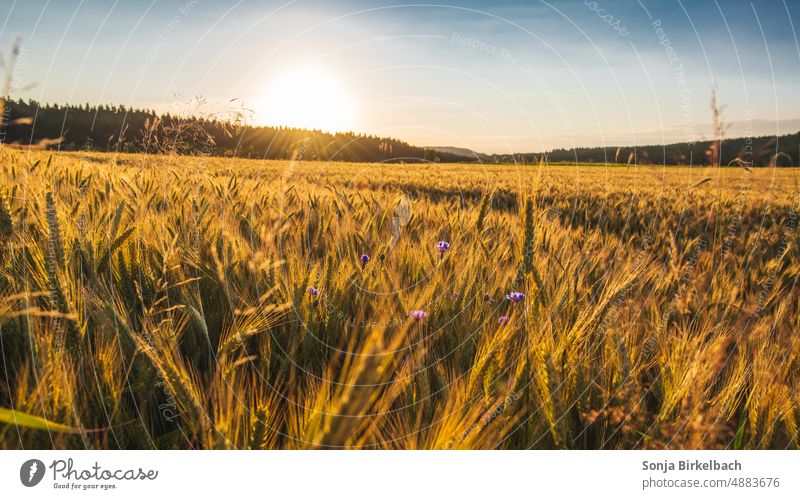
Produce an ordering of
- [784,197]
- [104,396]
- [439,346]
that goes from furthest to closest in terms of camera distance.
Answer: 1. [784,197]
2. [439,346]
3. [104,396]

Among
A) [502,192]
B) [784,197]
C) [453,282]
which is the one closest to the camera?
[453,282]

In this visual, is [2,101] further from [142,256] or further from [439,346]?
[439,346]

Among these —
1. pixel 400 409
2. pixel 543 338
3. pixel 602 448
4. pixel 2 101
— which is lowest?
pixel 602 448

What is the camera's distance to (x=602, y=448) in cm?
97

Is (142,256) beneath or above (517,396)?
above

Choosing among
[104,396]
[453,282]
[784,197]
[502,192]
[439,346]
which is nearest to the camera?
[104,396]

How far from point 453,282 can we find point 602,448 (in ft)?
1.81

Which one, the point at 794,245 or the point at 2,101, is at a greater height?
the point at 2,101

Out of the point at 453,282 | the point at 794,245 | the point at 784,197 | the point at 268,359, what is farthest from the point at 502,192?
the point at 268,359

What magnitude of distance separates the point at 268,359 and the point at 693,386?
35.0 inches

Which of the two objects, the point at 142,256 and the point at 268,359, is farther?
the point at 142,256

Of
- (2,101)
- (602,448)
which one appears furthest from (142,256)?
(602,448)

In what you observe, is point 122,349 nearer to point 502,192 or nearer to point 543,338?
point 543,338

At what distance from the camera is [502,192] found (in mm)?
6082
